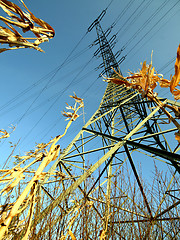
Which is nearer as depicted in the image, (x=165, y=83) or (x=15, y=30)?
(x=15, y=30)

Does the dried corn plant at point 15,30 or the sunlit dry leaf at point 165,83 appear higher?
the sunlit dry leaf at point 165,83

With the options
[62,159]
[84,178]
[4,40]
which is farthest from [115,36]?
[4,40]

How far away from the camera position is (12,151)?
4.90 ft

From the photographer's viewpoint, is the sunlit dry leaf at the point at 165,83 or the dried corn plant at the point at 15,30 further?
the sunlit dry leaf at the point at 165,83

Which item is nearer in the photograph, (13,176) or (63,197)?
(13,176)

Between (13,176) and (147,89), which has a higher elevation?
(147,89)

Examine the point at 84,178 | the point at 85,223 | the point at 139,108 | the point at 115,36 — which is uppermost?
the point at 115,36

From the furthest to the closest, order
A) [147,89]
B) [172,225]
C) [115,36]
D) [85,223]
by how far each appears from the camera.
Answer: [115,36] < [172,225] < [85,223] < [147,89]

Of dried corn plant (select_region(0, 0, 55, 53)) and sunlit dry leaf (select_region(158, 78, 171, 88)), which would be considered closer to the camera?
dried corn plant (select_region(0, 0, 55, 53))

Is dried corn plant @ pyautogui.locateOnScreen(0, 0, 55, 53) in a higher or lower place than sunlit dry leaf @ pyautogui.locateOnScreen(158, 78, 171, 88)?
lower

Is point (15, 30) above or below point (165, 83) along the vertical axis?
below

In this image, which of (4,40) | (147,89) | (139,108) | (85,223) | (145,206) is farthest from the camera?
(139,108)

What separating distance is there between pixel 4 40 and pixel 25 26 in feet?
0.29

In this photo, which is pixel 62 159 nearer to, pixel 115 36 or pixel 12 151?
pixel 12 151
